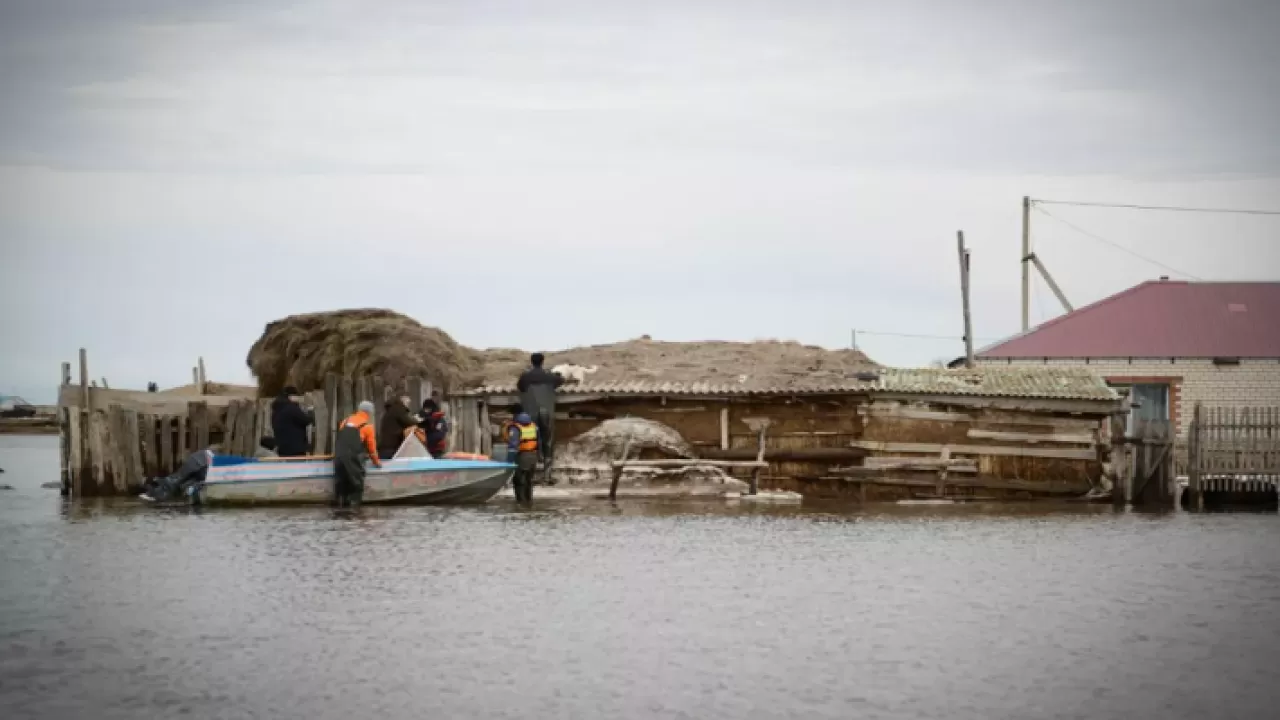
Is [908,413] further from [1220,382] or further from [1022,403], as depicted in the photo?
[1220,382]

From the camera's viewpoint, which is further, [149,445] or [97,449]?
[149,445]

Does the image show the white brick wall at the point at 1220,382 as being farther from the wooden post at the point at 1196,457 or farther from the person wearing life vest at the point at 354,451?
the person wearing life vest at the point at 354,451

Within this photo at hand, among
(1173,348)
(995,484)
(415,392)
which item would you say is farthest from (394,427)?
(1173,348)

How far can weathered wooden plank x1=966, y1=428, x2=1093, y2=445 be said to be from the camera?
107 feet

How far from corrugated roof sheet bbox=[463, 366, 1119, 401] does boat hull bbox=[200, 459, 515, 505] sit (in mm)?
3962

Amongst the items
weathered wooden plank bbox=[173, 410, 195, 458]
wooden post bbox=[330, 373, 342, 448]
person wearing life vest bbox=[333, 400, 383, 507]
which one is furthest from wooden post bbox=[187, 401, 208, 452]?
person wearing life vest bbox=[333, 400, 383, 507]

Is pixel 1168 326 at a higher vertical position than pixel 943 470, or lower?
higher

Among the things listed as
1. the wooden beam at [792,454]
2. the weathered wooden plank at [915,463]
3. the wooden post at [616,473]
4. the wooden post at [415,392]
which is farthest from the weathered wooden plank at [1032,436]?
the wooden post at [415,392]

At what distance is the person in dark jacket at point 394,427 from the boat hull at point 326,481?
3.13 ft

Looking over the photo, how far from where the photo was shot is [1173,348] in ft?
137

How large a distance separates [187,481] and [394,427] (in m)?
3.92

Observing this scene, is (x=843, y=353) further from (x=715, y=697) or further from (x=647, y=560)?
(x=715, y=697)

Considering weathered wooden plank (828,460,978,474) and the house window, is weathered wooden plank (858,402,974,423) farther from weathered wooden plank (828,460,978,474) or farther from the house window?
the house window

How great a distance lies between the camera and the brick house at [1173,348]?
41219 millimetres
